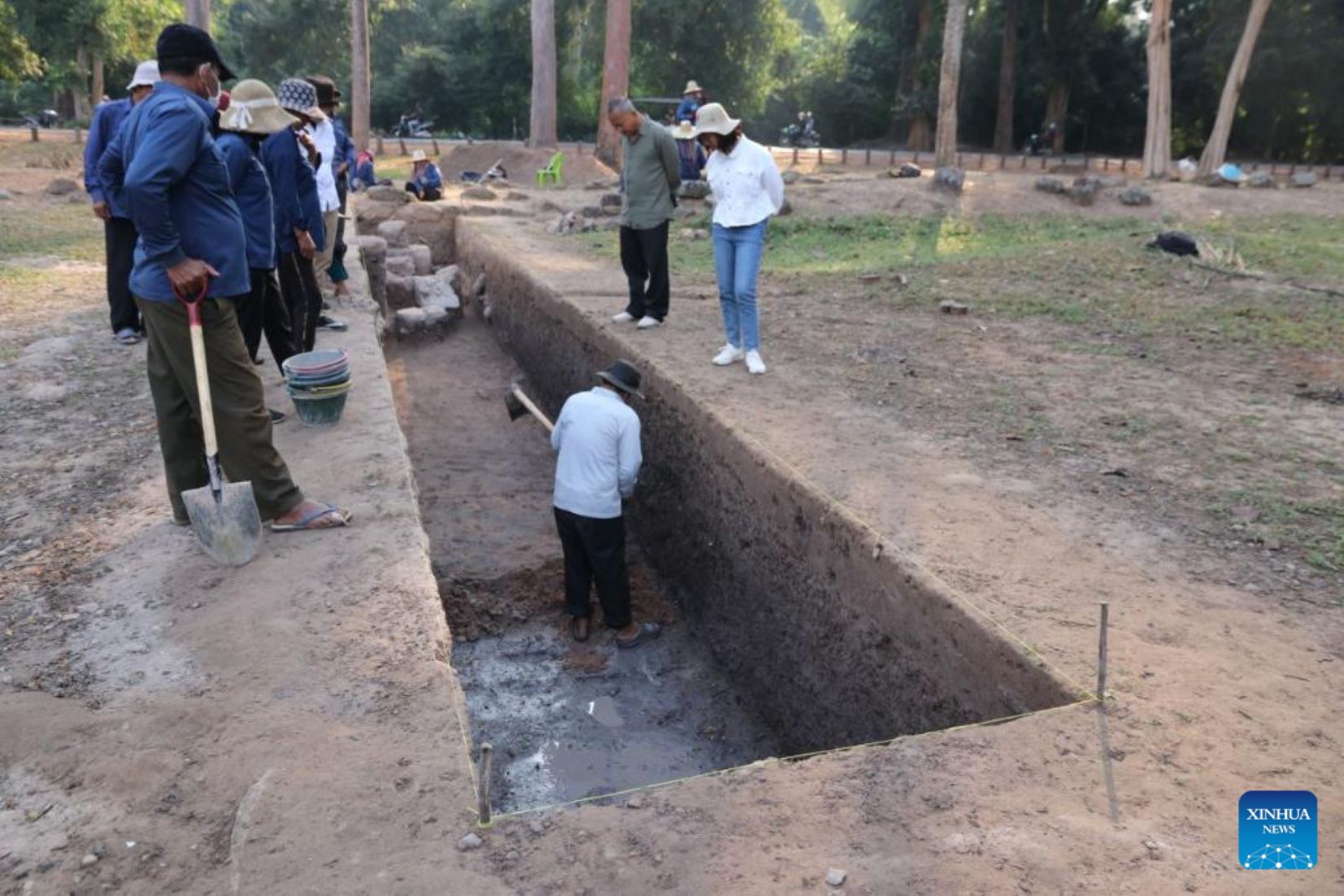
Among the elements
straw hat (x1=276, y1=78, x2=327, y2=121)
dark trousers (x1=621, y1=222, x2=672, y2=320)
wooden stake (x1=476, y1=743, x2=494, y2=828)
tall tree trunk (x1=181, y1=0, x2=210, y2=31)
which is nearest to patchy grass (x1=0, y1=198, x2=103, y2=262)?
tall tree trunk (x1=181, y1=0, x2=210, y2=31)

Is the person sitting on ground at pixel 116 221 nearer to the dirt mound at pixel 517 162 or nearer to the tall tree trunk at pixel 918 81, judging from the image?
the dirt mound at pixel 517 162

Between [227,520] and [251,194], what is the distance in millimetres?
1714

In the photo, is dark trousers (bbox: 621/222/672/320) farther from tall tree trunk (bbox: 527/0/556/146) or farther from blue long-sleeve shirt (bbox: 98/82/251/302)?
tall tree trunk (bbox: 527/0/556/146)

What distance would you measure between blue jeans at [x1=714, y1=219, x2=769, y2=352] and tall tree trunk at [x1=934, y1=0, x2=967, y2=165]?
1522cm

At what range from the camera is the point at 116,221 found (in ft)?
21.3

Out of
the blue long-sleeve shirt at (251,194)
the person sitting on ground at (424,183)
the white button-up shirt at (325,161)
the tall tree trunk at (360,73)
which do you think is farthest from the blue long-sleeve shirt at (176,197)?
the tall tree trunk at (360,73)

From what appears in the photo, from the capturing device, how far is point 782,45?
3262 centimetres

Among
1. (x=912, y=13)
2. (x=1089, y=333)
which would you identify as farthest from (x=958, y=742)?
(x=912, y=13)

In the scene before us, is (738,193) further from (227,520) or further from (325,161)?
(227,520)

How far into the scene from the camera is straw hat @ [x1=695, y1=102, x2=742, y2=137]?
6.33 meters

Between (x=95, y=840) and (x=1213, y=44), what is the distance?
30468 mm

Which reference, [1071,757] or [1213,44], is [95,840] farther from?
[1213,44]

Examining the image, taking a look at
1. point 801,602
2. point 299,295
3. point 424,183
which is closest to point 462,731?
point 801,602

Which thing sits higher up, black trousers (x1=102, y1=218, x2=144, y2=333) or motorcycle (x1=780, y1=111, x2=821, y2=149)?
motorcycle (x1=780, y1=111, x2=821, y2=149)
